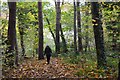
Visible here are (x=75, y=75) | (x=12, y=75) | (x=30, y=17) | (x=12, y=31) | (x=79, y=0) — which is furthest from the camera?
(x=30, y=17)

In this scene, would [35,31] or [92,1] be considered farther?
[35,31]

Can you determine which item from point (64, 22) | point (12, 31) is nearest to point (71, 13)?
point (64, 22)

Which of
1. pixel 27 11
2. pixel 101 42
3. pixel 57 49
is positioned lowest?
pixel 57 49

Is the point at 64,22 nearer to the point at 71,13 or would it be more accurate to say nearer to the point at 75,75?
the point at 71,13

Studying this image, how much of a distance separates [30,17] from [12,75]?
2050 cm

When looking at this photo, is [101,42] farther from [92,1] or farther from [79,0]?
[79,0]

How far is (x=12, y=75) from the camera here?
1537 centimetres

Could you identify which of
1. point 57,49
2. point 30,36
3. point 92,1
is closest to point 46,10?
point 30,36

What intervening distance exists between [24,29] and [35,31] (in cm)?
399

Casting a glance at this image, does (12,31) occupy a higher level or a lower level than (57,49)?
higher

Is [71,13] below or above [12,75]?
above

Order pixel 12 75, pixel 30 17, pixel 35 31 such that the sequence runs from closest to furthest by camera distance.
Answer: pixel 12 75, pixel 30 17, pixel 35 31

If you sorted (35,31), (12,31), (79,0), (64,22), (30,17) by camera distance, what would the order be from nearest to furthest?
(12,31)
(79,0)
(30,17)
(64,22)
(35,31)

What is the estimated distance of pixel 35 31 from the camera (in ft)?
138
